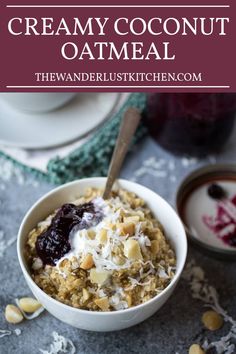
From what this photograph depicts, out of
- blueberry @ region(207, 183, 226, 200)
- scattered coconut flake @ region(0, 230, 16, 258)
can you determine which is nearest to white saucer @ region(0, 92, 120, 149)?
scattered coconut flake @ region(0, 230, 16, 258)

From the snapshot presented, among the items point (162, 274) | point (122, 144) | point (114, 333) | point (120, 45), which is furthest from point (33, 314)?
point (120, 45)

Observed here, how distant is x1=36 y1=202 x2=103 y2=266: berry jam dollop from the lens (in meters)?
1.40

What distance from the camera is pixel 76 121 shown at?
201cm

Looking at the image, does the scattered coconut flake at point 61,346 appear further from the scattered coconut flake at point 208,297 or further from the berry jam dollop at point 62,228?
the scattered coconut flake at point 208,297

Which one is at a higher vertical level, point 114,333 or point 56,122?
point 56,122

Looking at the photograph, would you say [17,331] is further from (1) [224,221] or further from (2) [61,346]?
Answer: (1) [224,221]

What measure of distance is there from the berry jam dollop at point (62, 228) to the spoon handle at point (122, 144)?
141 millimetres

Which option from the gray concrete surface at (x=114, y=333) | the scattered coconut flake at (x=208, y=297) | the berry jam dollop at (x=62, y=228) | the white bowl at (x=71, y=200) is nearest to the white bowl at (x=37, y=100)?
the gray concrete surface at (x=114, y=333)

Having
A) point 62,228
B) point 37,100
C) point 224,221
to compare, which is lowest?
point 224,221

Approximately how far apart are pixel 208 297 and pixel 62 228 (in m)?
0.48

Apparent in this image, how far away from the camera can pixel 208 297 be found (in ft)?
5.32

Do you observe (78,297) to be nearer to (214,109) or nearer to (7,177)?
(7,177)

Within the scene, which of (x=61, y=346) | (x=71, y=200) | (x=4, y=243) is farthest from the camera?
(x=4, y=243)

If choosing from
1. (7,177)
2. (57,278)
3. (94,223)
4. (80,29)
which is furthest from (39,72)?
(57,278)
